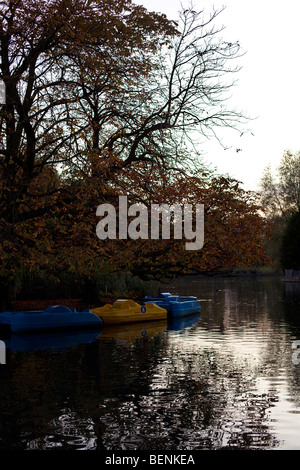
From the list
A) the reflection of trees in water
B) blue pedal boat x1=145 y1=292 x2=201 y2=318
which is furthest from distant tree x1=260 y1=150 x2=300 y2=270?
the reflection of trees in water

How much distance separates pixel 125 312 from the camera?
29.9m

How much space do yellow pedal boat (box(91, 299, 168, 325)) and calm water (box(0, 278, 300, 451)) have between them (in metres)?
4.38

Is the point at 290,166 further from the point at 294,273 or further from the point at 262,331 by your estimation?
the point at 262,331

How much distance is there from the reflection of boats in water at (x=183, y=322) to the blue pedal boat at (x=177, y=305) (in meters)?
0.35

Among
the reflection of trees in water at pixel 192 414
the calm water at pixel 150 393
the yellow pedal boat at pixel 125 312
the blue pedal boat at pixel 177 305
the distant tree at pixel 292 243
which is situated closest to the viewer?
the reflection of trees in water at pixel 192 414

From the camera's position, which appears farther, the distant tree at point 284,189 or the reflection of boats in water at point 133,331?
the distant tree at point 284,189

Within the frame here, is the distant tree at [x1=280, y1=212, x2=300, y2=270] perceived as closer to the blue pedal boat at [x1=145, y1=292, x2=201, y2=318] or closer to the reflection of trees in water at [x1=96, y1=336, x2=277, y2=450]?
the blue pedal boat at [x1=145, y1=292, x2=201, y2=318]

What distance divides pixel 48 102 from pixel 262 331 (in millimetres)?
13300

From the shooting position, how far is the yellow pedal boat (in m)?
28.9

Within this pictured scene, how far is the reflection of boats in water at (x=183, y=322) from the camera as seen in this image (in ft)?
95.3

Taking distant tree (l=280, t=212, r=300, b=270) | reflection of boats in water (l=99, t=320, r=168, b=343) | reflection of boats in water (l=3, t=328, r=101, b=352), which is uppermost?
distant tree (l=280, t=212, r=300, b=270)

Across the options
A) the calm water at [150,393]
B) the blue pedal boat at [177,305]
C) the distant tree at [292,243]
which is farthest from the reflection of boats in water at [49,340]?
the distant tree at [292,243]

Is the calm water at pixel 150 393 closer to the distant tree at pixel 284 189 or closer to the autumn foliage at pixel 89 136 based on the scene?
the autumn foliage at pixel 89 136
